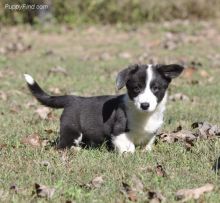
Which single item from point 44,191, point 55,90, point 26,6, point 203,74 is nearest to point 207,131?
point 44,191

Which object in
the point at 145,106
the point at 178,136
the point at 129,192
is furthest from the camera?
the point at 178,136

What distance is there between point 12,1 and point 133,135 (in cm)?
1099

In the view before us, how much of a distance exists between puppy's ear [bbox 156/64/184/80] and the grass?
27.1 inches

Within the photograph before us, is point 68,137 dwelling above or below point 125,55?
above

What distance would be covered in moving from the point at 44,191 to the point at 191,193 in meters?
1.07

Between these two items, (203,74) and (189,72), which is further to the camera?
(189,72)

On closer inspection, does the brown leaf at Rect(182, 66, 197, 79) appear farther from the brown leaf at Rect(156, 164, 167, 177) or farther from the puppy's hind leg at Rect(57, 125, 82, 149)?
the brown leaf at Rect(156, 164, 167, 177)

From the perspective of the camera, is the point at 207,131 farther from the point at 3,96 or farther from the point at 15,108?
the point at 3,96

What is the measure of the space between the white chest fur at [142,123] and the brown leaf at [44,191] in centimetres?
155

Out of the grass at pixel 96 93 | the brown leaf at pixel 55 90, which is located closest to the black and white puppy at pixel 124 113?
the grass at pixel 96 93

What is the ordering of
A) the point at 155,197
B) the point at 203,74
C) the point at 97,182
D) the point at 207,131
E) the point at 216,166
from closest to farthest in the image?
the point at 155,197
the point at 97,182
the point at 216,166
the point at 207,131
the point at 203,74

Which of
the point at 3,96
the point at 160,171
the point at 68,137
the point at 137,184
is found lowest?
the point at 3,96

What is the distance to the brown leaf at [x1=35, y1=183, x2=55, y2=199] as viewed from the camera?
4.69 metres

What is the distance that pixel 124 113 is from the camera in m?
6.21
